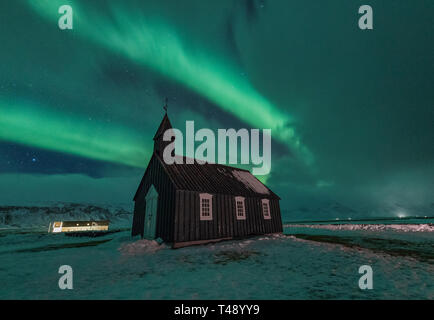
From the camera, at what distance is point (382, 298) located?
4898mm

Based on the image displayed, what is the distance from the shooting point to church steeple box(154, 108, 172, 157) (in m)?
17.1

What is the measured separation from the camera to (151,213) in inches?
616

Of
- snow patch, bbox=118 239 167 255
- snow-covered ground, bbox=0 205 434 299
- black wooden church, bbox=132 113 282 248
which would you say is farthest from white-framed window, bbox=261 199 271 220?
snow patch, bbox=118 239 167 255

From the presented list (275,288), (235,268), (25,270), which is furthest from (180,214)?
(275,288)

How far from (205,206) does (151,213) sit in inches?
180

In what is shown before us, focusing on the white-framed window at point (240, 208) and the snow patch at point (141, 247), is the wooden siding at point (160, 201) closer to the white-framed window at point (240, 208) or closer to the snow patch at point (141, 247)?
the snow patch at point (141, 247)

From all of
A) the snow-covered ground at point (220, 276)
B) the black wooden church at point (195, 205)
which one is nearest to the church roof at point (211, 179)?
the black wooden church at point (195, 205)

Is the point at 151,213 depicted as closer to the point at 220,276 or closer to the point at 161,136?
the point at 161,136

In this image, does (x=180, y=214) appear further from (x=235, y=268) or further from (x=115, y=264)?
(x=235, y=268)

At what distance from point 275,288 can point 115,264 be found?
7.02 metres

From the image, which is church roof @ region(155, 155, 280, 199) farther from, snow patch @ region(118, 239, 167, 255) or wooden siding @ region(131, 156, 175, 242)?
snow patch @ region(118, 239, 167, 255)

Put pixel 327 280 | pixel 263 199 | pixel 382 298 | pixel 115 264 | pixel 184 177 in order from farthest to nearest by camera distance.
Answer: pixel 263 199, pixel 184 177, pixel 115 264, pixel 327 280, pixel 382 298

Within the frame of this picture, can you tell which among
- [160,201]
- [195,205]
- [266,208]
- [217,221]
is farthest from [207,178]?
[266,208]
